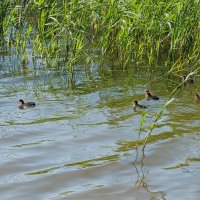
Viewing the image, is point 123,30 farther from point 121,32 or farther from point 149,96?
point 149,96

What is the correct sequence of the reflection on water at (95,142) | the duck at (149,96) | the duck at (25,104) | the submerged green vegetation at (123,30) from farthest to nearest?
the submerged green vegetation at (123,30), the duck at (149,96), the duck at (25,104), the reflection on water at (95,142)

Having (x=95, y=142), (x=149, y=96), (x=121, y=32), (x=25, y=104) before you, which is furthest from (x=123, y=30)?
(x=95, y=142)

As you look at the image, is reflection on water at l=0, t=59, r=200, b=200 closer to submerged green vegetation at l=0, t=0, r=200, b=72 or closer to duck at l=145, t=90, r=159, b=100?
duck at l=145, t=90, r=159, b=100

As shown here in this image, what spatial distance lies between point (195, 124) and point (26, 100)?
8.64ft

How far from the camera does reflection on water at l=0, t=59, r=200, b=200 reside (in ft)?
17.7

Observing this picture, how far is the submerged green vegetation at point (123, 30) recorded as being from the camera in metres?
8.95

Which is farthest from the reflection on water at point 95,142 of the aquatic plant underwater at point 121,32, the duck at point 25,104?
the aquatic plant underwater at point 121,32

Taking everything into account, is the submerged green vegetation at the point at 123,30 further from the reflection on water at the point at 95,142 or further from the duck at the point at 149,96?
the duck at the point at 149,96

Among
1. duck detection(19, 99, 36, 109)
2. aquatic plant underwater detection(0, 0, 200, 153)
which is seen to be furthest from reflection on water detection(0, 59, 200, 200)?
aquatic plant underwater detection(0, 0, 200, 153)

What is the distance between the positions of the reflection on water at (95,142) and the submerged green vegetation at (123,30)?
0.47 metres

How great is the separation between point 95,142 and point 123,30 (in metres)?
2.90

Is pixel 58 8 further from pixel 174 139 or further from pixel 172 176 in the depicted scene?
pixel 172 176

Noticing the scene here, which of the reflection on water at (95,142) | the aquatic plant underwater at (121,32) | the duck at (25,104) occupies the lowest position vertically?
the reflection on water at (95,142)

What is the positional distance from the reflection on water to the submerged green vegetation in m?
0.47
